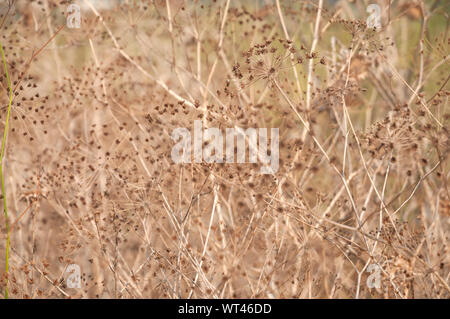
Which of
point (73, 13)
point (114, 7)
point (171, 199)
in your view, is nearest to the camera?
point (171, 199)

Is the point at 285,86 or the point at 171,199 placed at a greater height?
the point at 285,86

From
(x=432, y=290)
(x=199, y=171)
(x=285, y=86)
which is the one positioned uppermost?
(x=285, y=86)

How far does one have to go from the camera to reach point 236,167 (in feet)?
11.4

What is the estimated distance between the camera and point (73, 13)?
4.68 metres

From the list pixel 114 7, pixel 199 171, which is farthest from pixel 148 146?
pixel 114 7

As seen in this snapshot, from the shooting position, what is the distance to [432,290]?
345 centimetres

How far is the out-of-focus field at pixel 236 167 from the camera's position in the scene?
11.0 feet

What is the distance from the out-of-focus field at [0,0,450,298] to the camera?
3.35m

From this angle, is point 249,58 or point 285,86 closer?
point 249,58

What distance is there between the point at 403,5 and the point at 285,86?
6.86 feet
